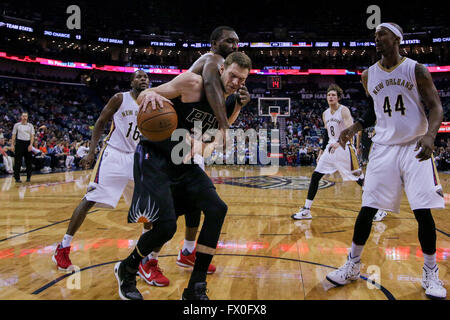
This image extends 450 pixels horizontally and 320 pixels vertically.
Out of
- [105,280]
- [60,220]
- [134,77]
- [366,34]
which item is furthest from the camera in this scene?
[366,34]

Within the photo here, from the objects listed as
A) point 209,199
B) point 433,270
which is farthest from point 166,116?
point 433,270

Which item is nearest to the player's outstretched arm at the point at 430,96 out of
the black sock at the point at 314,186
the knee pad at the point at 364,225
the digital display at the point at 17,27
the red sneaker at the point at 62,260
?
the knee pad at the point at 364,225

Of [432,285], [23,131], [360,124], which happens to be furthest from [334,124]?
[23,131]

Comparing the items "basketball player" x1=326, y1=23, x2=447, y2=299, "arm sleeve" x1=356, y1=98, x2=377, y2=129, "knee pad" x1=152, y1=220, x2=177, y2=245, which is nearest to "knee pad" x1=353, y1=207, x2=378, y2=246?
"basketball player" x1=326, y1=23, x2=447, y2=299

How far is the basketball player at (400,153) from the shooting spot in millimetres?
2574

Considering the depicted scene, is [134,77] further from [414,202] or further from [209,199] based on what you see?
[414,202]

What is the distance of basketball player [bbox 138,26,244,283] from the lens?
2420 millimetres

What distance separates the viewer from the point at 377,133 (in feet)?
9.60

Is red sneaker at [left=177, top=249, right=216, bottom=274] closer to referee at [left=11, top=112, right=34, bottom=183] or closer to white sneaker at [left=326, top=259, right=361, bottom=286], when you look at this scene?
white sneaker at [left=326, top=259, right=361, bottom=286]

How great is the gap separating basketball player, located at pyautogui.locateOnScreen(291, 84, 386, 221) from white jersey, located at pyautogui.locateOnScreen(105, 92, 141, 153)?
2.86 m

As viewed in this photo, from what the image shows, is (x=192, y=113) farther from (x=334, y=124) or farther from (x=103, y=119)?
(x=334, y=124)

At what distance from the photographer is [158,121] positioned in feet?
7.38

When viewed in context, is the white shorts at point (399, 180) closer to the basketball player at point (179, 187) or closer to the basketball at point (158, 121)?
the basketball player at point (179, 187)

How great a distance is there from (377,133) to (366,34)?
3423cm
